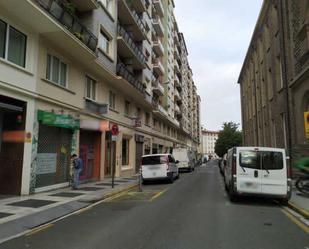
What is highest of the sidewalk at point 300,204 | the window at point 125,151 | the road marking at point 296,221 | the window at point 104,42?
the window at point 104,42

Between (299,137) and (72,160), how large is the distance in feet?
41.8

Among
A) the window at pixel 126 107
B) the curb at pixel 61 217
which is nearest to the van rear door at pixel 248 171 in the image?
the curb at pixel 61 217

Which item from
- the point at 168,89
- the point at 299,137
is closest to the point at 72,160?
the point at 299,137

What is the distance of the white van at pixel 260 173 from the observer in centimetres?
1126

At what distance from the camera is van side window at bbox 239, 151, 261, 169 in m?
11.5

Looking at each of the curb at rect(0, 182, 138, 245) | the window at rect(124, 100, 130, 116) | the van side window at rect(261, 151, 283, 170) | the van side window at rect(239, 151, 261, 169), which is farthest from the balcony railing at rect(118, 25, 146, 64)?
the van side window at rect(261, 151, 283, 170)

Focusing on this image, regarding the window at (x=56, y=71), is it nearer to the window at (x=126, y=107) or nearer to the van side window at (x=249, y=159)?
the van side window at (x=249, y=159)

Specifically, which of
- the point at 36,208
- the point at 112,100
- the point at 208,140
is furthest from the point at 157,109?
the point at 208,140

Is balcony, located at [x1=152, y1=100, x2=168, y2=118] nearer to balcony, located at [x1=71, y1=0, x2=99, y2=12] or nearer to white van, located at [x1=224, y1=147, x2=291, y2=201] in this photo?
balcony, located at [x1=71, y1=0, x2=99, y2=12]

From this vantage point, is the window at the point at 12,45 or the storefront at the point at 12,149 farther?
the storefront at the point at 12,149

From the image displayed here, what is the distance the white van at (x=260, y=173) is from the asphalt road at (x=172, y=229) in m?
0.65

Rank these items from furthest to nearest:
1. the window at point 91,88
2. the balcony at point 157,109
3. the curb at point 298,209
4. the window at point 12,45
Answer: the balcony at point 157,109, the window at point 91,88, the window at point 12,45, the curb at point 298,209

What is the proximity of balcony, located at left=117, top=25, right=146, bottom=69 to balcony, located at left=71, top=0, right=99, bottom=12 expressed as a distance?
15.8ft

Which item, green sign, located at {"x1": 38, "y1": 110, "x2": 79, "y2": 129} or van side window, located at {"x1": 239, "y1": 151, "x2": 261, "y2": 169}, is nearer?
van side window, located at {"x1": 239, "y1": 151, "x2": 261, "y2": 169}
